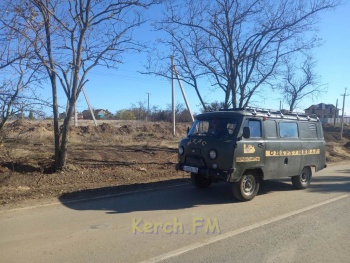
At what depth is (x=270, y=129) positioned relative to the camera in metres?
8.41

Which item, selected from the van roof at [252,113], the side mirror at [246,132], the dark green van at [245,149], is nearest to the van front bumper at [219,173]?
the dark green van at [245,149]

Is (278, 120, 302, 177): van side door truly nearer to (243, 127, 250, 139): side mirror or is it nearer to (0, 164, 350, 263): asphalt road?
(0, 164, 350, 263): asphalt road

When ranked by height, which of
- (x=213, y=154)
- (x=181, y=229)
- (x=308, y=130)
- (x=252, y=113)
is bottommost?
(x=181, y=229)

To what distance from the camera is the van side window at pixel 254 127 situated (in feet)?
26.0

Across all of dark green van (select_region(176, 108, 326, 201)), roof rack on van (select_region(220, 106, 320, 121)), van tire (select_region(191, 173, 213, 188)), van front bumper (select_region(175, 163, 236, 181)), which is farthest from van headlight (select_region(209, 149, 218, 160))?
van tire (select_region(191, 173, 213, 188))

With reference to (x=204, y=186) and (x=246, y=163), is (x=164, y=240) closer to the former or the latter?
(x=246, y=163)

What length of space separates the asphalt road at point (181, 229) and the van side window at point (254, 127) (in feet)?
5.32

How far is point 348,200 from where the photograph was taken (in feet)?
26.4

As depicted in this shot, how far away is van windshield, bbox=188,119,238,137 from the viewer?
7832 mm

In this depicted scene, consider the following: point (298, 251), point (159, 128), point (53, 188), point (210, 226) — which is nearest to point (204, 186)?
point (210, 226)

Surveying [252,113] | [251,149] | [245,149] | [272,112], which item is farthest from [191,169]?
[272,112]

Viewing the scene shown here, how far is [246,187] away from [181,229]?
2.80 m

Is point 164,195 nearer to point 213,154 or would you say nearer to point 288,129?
point 213,154

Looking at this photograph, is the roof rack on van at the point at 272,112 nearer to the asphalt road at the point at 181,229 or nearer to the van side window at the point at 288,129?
the van side window at the point at 288,129
